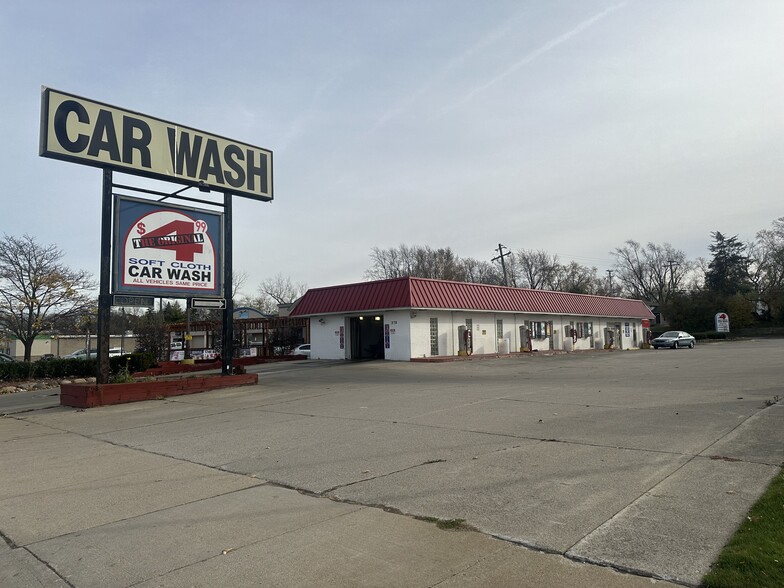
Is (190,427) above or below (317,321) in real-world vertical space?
below

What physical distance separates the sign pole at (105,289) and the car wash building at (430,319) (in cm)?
1451

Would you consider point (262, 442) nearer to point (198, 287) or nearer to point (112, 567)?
point (112, 567)

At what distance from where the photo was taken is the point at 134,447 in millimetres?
8977

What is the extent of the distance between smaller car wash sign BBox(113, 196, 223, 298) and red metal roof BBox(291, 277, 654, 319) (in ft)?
37.4

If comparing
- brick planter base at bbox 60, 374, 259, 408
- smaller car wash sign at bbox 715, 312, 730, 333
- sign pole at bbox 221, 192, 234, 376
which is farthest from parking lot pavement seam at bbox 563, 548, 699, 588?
smaller car wash sign at bbox 715, 312, 730, 333

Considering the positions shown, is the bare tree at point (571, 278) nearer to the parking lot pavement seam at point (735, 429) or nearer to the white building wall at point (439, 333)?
the white building wall at point (439, 333)

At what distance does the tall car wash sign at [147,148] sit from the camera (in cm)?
1464

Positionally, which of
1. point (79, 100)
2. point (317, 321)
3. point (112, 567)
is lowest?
point (112, 567)

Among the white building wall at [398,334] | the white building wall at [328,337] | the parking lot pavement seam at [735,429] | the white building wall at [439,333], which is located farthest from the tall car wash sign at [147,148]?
the parking lot pavement seam at [735,429]

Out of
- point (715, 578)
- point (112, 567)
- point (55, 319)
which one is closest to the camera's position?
point (715, 578)

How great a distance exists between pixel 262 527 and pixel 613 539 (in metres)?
2.95

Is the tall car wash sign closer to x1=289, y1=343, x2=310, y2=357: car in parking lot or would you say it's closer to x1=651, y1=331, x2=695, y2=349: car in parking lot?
x1=289, y1=343, x2=310, y2=357: car in parking lot

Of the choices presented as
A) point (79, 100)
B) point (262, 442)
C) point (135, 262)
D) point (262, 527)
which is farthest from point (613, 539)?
point (79, 100)

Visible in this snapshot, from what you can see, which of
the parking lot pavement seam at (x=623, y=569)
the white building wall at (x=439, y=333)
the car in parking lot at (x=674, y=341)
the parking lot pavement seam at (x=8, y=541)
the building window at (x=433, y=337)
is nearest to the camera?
the parking lot pavement seam at (x=623, y=569)
